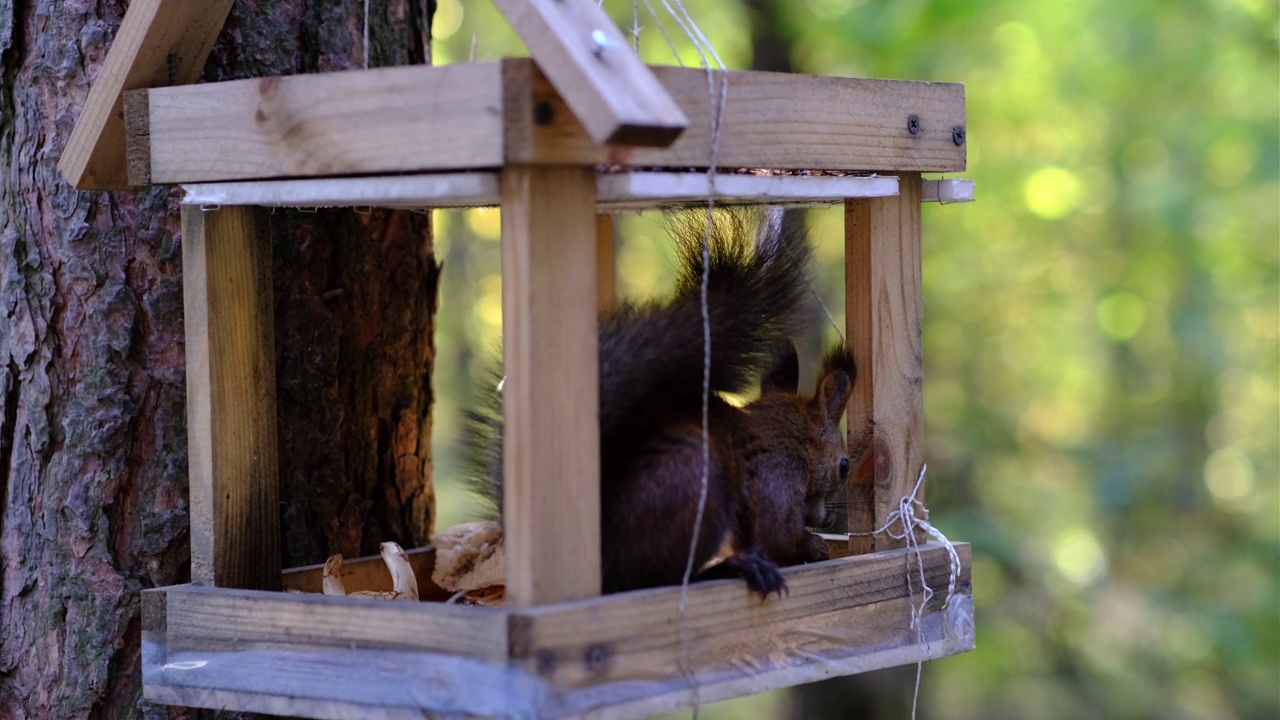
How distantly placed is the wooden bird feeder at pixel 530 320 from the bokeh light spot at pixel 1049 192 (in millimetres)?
3949

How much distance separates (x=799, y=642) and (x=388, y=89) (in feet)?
2.83

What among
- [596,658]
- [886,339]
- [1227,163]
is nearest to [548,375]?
[596,658]

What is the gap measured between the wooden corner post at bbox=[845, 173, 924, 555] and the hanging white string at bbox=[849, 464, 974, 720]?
0.01 m

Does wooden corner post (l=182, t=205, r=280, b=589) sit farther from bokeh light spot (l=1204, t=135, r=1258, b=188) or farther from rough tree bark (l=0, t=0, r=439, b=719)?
bokeh light spot (l=1204, t=135, r=1258, b=188)

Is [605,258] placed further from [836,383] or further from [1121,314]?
[1121,314]

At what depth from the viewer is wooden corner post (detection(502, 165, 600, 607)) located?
53.4 inches

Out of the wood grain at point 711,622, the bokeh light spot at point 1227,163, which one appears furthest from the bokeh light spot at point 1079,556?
the wood grain at point 711,622

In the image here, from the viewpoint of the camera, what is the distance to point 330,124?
146 cm

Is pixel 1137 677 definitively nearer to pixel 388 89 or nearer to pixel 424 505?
pixel 424 505

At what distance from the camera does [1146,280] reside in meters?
7.25

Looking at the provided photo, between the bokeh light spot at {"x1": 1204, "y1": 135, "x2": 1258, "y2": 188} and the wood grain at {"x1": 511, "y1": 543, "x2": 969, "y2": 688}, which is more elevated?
the bokeh light spot at {"x1": 1204, "y1": 135, "x2": 1258, "y2": 188}

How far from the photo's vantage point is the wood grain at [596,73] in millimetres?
1207

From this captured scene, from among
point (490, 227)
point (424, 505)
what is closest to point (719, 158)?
point (424, 505)

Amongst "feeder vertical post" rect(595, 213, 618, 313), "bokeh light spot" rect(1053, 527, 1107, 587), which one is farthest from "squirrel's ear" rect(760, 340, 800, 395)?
"bokeh light spot" rect(1053, 527, 1107, 587)
